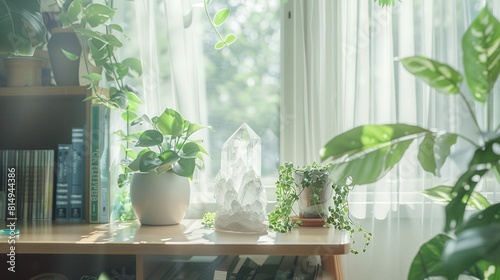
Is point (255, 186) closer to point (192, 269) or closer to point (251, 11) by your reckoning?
point (192, 269)

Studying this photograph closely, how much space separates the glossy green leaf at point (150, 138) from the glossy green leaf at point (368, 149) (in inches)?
32.1

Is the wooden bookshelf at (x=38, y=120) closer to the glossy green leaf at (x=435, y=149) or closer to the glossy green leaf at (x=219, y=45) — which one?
the glossy green leaf at (x=219, y=45)

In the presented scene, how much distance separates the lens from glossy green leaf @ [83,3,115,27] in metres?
1.89

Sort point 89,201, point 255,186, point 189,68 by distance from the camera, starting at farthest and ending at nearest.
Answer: point 189,68 < point 89,201 < point 255,186

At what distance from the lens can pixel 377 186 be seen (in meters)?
2.02

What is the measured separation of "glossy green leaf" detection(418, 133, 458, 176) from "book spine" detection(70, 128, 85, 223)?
3.69 ft

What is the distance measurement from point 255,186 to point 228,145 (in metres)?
0.18

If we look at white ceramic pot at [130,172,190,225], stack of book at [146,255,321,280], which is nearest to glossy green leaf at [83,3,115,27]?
white ceramic pot at [130,172,190,225]

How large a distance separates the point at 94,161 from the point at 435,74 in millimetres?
1171

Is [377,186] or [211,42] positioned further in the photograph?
[211,42]

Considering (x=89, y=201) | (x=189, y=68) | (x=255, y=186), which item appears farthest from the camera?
(x=189, y=68)

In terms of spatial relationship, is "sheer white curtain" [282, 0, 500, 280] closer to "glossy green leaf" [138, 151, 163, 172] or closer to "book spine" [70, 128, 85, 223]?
"glossy green leaf" [138, 151, 163, 172]

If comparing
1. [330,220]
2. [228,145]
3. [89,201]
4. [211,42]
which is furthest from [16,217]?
[330,220]

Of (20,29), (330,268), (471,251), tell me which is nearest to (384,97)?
(330,268)
